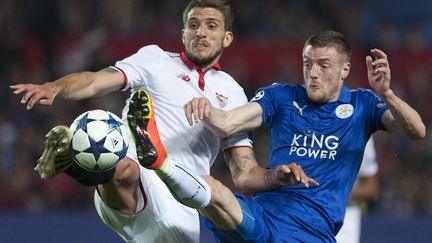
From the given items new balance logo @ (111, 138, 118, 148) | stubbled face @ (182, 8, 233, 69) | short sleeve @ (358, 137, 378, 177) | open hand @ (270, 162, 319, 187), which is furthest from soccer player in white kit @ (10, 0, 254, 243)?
short sleeve @ (358, 137, 378, 177)

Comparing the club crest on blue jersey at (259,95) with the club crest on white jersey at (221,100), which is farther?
the club crest on white jersey at (221,100)

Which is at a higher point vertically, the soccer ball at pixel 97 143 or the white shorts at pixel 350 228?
the soccer ball at pixel 97 143

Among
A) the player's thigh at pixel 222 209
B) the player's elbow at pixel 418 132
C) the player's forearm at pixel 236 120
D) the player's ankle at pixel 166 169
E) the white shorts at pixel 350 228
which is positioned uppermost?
the player's elbow at pixel 418 132

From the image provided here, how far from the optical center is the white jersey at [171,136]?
5824 mm

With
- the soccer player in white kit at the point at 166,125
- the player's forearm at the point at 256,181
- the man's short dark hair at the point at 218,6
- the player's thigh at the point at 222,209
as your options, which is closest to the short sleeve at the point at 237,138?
the soccer player in white kit at the point at 166,125

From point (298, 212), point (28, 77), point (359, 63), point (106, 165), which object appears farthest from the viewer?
point (359, 63)

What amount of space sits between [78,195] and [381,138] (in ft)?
12.6

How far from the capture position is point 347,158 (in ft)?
19.4

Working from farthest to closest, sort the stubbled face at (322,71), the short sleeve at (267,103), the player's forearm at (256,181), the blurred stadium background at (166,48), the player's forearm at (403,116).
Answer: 1. the blurred stadium background at (166,48)
2. the short sleeve at (267,103)
3. the stubbled face at (322,71)
4. the player's forearm at (256,181)
5. the player's forearm at (403,116)

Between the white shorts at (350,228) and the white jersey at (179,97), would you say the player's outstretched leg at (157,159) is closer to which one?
the white jersey at (179,97)

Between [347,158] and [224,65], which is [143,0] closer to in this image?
[224,65]

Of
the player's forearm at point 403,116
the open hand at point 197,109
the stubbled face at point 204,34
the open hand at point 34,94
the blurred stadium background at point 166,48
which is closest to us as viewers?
the open hand at point 34,94

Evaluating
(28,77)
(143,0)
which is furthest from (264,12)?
(28,77)

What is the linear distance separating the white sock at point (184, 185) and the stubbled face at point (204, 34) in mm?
1108
